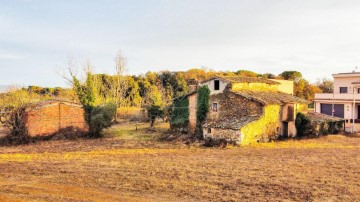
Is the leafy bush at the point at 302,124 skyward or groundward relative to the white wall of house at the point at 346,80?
groundward

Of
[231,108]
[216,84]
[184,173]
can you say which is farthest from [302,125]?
[184,173]

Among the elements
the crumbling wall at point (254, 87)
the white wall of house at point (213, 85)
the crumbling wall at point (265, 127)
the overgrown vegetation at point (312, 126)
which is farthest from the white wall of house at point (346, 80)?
the white wall of house at point (213, 85)

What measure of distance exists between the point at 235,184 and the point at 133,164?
21.2ft

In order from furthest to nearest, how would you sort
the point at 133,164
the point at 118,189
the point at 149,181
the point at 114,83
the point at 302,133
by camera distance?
1. the point at 114,83
2. the point at 302,133
3. the point at 133,164
4. the point at 149,181
5. the point at 118,189

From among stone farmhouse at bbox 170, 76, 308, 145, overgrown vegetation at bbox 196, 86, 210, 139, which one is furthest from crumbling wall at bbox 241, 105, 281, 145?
overgrown vegetation at bbox 196, 86, 210, 139

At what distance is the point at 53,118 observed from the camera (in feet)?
96.5

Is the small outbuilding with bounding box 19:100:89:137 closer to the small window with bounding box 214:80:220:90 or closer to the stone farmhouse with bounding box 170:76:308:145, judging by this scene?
the stone farmhouse with bounding box 170:76:308:145

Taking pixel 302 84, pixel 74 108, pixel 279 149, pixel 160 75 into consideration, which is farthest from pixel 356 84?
pixel 160 75

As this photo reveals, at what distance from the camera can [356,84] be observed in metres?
38.9

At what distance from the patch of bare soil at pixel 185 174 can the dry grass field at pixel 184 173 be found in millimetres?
37

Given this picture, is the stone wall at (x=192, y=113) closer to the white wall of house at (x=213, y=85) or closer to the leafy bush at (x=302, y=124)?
the white wall of house at (x=213, y=85)

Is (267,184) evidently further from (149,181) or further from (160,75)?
(160,75)

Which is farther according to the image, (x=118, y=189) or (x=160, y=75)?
(x=160, y=75)

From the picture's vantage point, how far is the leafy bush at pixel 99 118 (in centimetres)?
3056
